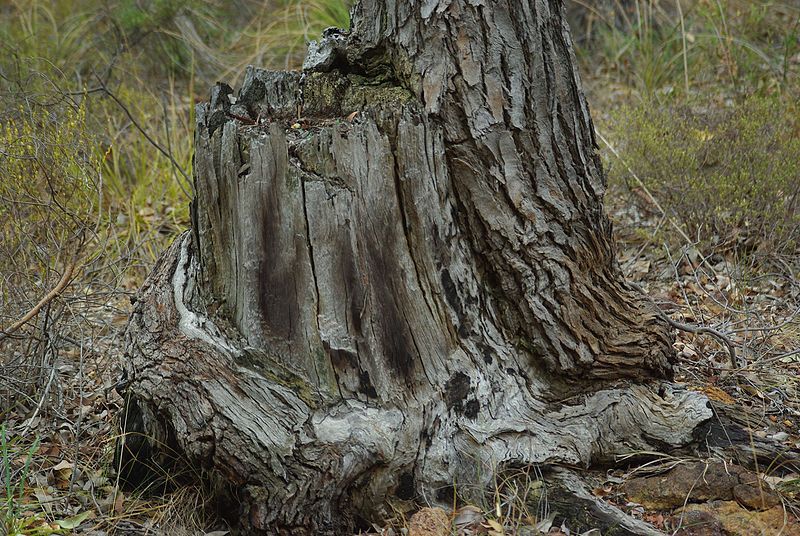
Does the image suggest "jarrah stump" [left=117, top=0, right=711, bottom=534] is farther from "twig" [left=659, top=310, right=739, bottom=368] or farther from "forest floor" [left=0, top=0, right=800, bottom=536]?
"twig" [left=659, top=310, right=739, bottom=368]

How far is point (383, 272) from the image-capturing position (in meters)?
2.68

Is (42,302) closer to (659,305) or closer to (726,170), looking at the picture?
(659,305)

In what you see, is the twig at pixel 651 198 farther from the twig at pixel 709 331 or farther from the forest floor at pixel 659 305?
the twig at pixel 709 331

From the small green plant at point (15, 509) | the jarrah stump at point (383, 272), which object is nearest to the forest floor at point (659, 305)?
the small green plant at point (15, 509)

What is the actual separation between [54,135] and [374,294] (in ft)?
6.49

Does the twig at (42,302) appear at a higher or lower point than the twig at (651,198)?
higher

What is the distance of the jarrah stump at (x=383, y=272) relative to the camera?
8.55 feet

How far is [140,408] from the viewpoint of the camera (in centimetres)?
293

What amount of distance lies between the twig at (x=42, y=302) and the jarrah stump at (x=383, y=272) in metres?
0.72

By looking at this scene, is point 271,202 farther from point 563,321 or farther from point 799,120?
point 799,120

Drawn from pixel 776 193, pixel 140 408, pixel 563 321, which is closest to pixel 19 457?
pixel 140 408

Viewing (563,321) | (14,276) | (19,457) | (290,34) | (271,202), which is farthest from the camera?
(290,34)

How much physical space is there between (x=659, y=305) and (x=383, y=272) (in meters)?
2.09

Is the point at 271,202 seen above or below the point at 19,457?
above
